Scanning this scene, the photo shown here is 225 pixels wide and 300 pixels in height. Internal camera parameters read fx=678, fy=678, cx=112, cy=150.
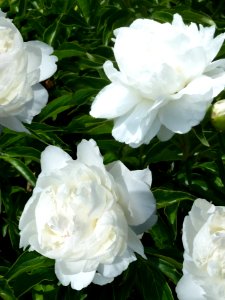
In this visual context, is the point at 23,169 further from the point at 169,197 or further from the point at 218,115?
the point at 218,115

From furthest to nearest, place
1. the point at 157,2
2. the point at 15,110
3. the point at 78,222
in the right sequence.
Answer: the point at 157,2
the point at 15,110
the point at 78,222

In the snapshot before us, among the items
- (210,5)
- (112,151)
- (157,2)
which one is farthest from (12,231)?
(210,5)

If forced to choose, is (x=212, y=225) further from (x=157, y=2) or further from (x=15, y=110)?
(x=157, y=2)

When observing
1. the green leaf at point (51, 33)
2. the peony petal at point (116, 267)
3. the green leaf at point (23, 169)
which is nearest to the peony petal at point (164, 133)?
the peony petal at point (116, 267)

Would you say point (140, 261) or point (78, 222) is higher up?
point (78, 222)

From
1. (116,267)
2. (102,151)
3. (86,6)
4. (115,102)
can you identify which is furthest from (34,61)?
(86,6)

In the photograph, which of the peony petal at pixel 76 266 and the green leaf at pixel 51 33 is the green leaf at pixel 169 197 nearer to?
the peony petal at pixel 76 266
